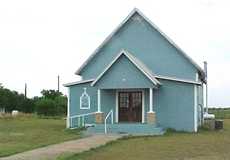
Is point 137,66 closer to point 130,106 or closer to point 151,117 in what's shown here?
point 151,117

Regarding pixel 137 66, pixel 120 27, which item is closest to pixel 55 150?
pixel 137 66

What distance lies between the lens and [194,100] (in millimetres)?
34969

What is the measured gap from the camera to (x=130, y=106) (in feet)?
121

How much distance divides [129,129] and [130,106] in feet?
13.2

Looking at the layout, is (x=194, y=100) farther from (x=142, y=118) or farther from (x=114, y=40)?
(x=114, y=40)

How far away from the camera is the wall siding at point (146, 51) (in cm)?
3650

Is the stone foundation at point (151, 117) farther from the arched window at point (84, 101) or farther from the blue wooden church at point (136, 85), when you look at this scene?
the arched window at point (84, 101)

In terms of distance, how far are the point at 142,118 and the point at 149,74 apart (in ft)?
11.5

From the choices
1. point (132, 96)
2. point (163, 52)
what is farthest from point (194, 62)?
point (132, 96)

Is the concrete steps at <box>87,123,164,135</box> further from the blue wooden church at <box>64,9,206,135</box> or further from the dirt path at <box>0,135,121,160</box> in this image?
the dirt path at <box>0,135,121,160</box>

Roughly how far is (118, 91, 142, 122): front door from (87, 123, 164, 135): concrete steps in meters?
2.87

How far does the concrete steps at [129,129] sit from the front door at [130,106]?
287 cm

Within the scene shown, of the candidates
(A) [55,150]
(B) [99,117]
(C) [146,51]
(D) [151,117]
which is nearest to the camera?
(A) [55,150]

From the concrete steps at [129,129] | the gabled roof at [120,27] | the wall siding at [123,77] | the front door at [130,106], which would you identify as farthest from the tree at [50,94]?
the concrete steps at [129,129]
